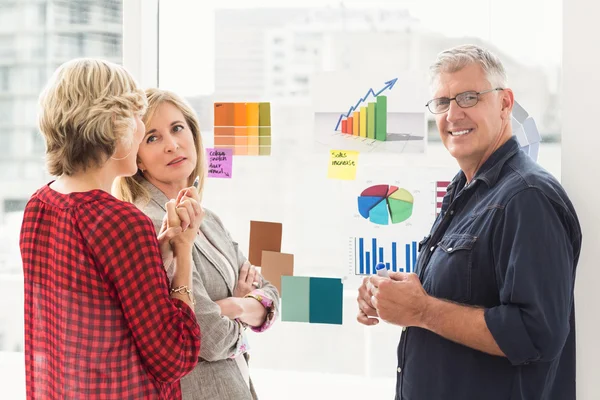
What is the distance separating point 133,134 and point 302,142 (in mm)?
926

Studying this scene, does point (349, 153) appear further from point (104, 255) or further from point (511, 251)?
point (104, 255)

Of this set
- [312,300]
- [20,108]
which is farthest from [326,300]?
[20,108]

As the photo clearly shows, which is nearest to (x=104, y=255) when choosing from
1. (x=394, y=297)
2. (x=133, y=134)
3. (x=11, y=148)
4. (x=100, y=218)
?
(x=100, y=218)

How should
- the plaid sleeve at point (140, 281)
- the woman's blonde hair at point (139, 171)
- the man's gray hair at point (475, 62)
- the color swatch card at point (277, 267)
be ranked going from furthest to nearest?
the color swatch card at point (277, 267)
the woman's blonde hair at point (139, 171)
the man's gray hair at point (475, 62)
the plaid sleeve at point (140, 281)

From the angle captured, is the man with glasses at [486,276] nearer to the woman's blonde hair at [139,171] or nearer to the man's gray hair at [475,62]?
the man's gray hair at [475,62]

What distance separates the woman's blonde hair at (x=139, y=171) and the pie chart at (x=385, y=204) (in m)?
0.58

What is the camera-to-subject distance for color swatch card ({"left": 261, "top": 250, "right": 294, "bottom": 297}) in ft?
7.65

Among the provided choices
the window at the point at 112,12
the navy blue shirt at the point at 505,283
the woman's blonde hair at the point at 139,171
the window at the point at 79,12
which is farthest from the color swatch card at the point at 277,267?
the window at the point at 79,12

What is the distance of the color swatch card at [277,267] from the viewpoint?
233 cm

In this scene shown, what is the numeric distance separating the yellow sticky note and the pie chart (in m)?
0.08

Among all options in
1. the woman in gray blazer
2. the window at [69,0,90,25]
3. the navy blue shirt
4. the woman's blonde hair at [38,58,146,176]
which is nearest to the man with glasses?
the navy blue shirt

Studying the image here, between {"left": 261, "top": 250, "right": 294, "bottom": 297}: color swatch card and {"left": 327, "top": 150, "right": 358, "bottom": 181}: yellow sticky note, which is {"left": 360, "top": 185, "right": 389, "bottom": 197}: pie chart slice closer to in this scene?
{"left": 327, "top": 150, "right": 358, "bottom": 181}: yellow sticky note

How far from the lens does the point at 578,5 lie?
1980 mm

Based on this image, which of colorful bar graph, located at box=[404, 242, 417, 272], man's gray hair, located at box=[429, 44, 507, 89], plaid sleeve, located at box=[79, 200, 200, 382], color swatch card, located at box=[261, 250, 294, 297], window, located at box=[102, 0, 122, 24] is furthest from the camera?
window, located at box=[102, 0, 122, 24]
